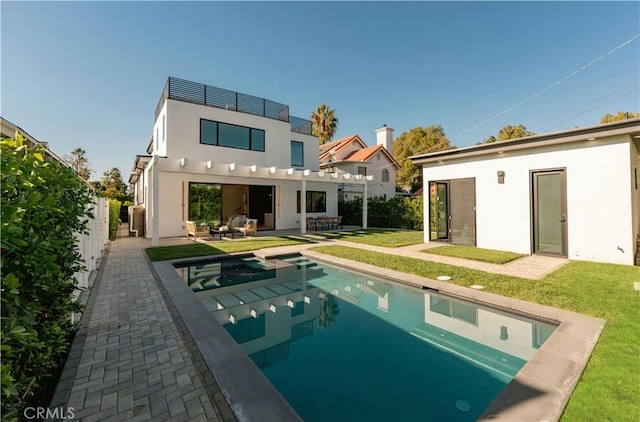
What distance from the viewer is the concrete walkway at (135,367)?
2.39 meters

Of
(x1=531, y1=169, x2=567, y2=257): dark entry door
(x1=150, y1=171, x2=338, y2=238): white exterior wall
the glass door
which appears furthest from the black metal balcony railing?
(x1=531, y1=169, x2=567, y2=257): dark entry door

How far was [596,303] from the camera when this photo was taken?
4637mm

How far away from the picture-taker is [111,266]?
25.3 ft

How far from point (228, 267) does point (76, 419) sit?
21.2ft

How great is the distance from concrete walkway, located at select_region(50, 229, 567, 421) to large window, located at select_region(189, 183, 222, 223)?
29.5 feet

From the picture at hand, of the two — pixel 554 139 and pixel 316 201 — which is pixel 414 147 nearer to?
pixel 316 201

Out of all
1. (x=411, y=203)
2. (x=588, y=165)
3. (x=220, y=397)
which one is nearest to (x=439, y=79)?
(x=411, y=203)

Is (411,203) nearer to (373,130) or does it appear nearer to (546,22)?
(546,22)

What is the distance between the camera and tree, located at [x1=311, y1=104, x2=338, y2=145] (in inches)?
1395

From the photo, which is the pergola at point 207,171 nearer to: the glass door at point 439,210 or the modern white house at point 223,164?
the modern white house at point 223,164

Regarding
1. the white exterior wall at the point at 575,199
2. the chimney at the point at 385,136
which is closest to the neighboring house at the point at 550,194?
the white exterior wall at the point at 575,199

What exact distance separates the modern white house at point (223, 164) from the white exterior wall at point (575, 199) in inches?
317

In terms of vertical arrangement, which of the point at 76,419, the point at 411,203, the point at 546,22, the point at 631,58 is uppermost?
the point at 546,22

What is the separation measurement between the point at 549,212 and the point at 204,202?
47.5 feet
